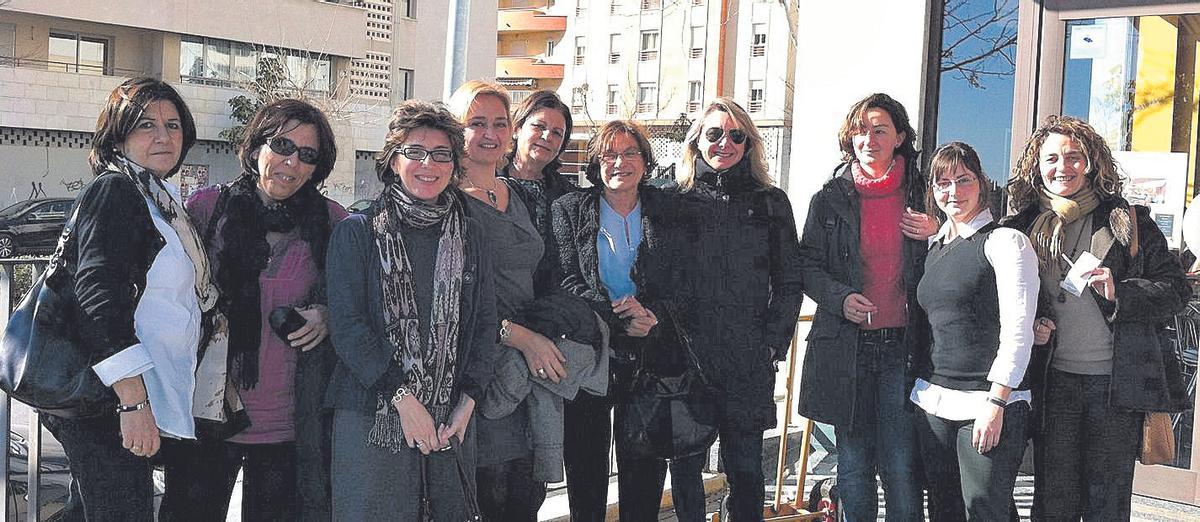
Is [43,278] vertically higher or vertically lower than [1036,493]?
higher

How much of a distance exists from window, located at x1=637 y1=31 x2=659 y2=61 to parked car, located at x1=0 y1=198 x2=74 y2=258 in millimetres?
30350

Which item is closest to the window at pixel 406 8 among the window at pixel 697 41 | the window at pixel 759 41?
the window at pixel 697 41

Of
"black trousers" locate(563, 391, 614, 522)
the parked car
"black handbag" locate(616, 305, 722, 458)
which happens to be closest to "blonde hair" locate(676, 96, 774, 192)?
"black handbag" locate(616, 305, 722, 458)

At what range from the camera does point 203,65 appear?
1300 inches

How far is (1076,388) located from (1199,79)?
9.89 feet

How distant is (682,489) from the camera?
4.53 meters

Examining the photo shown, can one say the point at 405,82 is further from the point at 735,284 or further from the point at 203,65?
the point at 735,284

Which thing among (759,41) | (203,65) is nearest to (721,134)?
(203,65)

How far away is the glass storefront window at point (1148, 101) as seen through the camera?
6195 millimetres

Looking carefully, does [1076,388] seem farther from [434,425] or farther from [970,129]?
[970,129]

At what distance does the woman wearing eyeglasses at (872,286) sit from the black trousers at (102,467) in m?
2.63

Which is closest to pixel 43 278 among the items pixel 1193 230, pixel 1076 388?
pixel 1076 388

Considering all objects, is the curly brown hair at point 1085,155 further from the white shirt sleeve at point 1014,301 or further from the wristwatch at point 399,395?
the wristwatch at point 399,395

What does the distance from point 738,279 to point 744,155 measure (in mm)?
514
